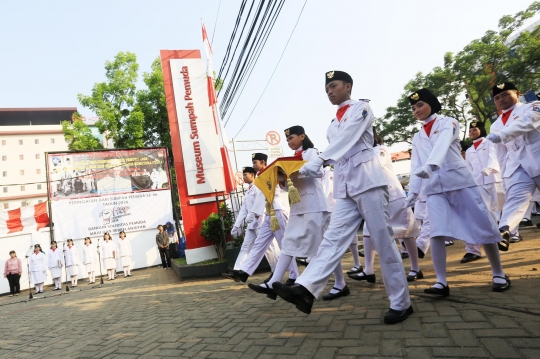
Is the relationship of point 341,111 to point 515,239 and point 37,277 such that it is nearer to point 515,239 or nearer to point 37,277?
point 515,239

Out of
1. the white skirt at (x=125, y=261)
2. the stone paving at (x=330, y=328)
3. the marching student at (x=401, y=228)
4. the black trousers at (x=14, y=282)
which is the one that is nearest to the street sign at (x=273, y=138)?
the white skirt at (x=125, y=261)

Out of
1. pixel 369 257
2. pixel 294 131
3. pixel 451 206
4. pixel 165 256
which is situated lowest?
pixel 165 256

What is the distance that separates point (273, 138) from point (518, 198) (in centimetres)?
1031

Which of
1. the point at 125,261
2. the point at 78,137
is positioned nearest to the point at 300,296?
the point at 125,261

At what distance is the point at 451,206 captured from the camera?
10.4 feet

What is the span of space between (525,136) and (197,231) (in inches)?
283

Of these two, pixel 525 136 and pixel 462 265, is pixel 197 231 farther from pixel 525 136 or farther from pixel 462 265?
pixel 525 136

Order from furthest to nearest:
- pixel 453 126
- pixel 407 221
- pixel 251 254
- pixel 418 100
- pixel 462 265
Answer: pixel 251 254 → pixel 462 265 → pixel 407 221 → pixel 418 100 → pixel 453 126

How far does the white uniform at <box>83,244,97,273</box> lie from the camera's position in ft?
46.8

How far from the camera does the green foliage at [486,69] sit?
1712 cm

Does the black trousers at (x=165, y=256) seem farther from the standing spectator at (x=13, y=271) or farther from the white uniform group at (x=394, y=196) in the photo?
the white uniform group at (x=394, y=196)

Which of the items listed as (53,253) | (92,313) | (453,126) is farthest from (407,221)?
(53,253)

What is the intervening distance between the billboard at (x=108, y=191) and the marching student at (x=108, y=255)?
150 cm

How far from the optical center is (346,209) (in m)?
2.84
